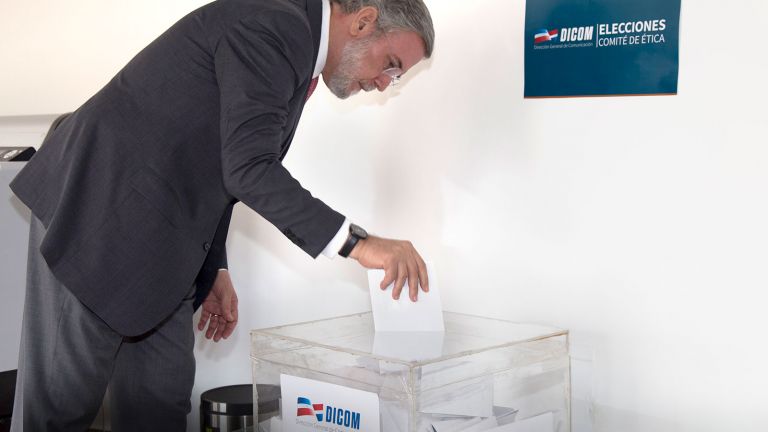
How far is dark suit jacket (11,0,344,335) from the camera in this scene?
58.2 inches

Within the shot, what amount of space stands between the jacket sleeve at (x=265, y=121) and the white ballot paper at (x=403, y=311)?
30cm

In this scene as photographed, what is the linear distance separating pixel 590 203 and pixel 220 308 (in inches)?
37.7

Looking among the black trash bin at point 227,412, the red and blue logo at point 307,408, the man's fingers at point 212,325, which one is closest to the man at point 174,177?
the red and blue logo at point 307,408

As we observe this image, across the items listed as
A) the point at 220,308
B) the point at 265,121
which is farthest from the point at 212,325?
the point at 265,121

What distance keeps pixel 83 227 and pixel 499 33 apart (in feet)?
3.40

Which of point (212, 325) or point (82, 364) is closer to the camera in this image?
point (82, 364)

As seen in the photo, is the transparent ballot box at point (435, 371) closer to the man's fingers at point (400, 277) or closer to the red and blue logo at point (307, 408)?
the red and blue logo at point (307, 408)

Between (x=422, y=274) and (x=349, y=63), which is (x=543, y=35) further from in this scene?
(x=422, y=274)

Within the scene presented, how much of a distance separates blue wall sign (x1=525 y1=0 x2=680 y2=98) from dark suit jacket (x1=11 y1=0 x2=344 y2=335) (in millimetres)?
553

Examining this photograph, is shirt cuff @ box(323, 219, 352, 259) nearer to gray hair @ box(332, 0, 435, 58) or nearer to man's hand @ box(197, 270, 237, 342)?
gray hair @ box(332, 0, 435, 58)

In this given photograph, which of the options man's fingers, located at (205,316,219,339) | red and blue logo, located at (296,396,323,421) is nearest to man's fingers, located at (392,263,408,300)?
red and blue logo, located at (296,396,323,421)

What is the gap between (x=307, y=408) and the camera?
5.36 ft

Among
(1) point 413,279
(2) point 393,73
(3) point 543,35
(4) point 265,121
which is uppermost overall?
(3) point 543,35

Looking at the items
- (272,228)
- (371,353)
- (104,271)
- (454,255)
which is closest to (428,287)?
(371,353)
